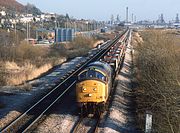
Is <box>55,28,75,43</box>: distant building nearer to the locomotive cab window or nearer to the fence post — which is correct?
the locomotive cab window

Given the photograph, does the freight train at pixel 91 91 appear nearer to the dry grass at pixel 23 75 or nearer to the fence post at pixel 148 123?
the fence post at pixel 148 123

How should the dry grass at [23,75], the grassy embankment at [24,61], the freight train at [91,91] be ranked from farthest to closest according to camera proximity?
the grassy embankment at [24,61] < the dry grass at [23,75] < the freight train at [91,91]

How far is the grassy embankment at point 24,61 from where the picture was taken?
Result: 3035 centimetres

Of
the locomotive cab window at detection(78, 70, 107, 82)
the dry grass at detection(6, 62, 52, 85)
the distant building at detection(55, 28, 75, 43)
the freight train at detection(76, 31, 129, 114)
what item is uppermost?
the distant building at detection(55, 28, 75, 43)

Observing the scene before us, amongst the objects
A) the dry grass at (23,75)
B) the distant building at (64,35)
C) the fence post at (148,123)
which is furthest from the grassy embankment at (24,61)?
the fence post at (148,123)

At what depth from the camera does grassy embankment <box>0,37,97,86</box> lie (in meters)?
30.3

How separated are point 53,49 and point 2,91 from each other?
3251 centimetres

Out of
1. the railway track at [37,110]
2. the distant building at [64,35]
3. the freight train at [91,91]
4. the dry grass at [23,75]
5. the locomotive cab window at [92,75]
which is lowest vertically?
the railway track at [37,110]

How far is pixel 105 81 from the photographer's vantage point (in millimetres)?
17703

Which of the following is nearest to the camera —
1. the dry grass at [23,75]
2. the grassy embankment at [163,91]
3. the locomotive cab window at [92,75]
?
the grassy embankment at [163,91]

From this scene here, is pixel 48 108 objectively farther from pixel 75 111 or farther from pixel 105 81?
pixel 105 81

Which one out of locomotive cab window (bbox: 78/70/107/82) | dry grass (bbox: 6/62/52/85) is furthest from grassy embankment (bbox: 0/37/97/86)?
locomotive cab window (bbox: 78/70/107/82)

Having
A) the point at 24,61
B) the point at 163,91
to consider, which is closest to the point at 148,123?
the point at 163,91

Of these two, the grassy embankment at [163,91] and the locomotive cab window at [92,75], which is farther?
the locomotive cab window at [92,75]
